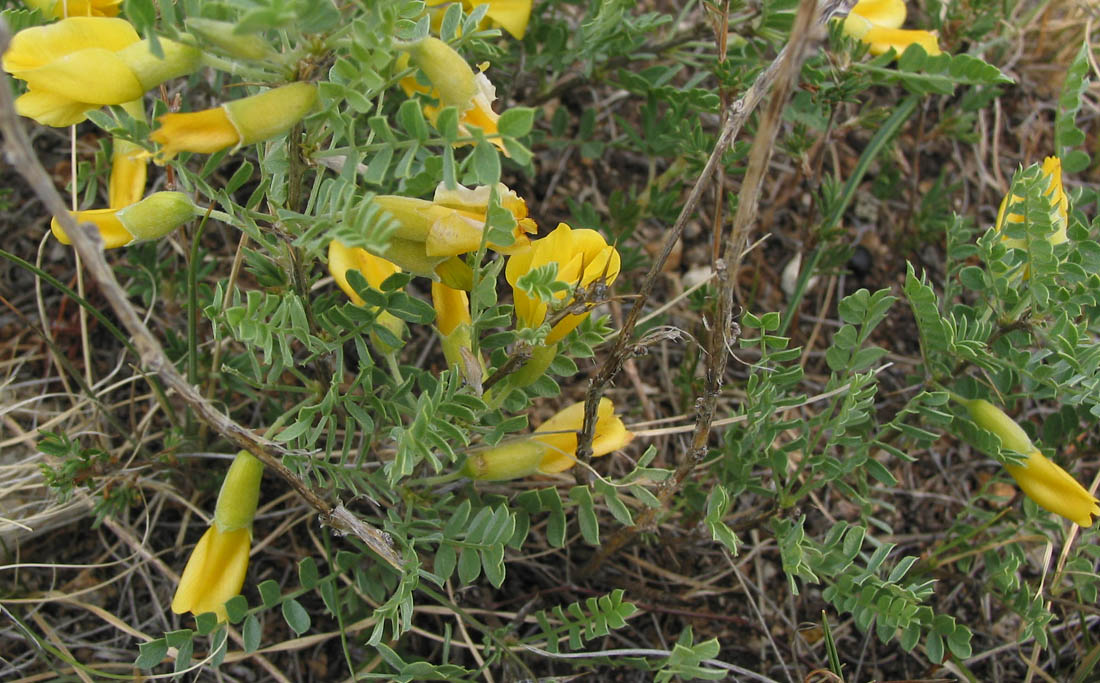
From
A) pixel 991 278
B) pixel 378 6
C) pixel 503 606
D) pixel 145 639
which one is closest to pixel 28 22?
pixel 378 6

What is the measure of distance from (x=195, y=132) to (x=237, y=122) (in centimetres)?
5

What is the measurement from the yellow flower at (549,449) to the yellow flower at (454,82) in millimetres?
512

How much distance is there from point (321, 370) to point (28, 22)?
0.66 metres

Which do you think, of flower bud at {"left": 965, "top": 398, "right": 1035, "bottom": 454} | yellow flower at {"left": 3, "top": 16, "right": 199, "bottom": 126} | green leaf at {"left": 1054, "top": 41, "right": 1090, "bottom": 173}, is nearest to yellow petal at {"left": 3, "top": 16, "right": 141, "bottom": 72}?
yellow flower at {"left": 3, "top": 16, "right": 199, "bottom": 126}

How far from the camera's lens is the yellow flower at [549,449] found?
4.74 ft

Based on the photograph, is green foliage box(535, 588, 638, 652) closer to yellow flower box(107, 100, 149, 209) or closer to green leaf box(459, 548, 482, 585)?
green leaf box(459, 548, 482, 585)

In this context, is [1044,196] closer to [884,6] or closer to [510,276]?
[884,6]

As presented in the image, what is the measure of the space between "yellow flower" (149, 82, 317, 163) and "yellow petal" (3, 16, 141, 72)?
0.49 ft

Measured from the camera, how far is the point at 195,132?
3.37ft

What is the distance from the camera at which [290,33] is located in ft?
3.28

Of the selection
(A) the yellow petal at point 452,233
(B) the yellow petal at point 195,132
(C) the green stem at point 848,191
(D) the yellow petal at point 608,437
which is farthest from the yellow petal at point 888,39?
(B) the yellow petal at point 195,132

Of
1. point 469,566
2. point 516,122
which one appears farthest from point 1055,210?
point 469,566

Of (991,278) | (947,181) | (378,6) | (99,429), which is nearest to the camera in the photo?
(378,6)

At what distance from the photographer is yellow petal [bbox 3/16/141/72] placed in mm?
1081
